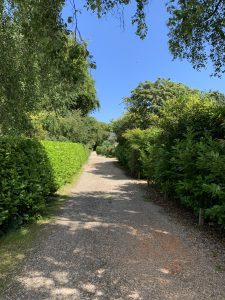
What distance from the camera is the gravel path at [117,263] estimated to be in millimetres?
3699

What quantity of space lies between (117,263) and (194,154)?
3424mm

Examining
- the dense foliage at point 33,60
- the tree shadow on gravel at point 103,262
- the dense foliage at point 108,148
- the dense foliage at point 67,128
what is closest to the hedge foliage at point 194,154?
the tree shadow on gravel at point 103,262

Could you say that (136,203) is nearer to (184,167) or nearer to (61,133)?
(184,167)

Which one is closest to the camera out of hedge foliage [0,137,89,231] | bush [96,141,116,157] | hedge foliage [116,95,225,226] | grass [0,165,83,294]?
grass [0,165,83,294]

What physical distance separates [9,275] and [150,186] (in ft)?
33.1

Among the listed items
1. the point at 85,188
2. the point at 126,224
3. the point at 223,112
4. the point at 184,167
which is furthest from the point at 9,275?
the point at 85,188

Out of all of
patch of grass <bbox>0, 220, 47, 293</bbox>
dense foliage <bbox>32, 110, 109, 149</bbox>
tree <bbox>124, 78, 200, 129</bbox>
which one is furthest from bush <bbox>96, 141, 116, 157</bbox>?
patch of grass <bbox>0, 220, 47, 293</bbox>

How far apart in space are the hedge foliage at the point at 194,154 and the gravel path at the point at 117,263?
0.88 meters

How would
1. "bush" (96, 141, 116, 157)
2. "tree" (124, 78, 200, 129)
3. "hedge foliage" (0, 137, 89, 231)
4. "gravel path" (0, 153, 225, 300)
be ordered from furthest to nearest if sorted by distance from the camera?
1. "bush" (96, 141, 116, 157)
2. "tree" (124, 78, 200, 129)
3. "hedge foliage" (0, 137, 89, 231)
4. "gravel path" (0, 153, 225, 300)

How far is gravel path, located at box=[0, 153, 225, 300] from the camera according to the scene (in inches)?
146

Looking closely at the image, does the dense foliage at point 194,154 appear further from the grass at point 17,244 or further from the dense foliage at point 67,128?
the dense foliage at point 67,128

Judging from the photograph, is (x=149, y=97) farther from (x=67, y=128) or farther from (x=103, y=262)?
(x=103, y=262)

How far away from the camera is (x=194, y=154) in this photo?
6828 mm

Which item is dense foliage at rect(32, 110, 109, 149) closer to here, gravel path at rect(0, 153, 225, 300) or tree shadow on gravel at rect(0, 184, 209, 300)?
tree shadow on gravel at rect(0, 184, 209, 300)
